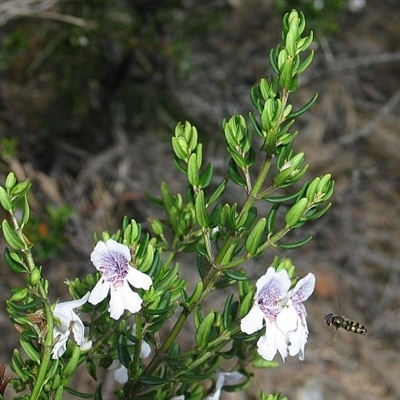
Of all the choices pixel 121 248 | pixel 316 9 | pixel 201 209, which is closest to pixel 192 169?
pixel 201 209

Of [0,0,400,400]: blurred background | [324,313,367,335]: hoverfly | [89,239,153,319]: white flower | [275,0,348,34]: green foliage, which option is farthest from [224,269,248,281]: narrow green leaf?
[275,0,348,34]: green foliage

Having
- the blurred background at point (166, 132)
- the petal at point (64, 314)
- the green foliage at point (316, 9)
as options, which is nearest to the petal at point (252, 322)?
the petal at point (64, 314)

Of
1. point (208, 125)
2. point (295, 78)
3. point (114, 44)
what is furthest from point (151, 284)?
point (208, 125)

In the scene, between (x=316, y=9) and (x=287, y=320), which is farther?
(x=316, y=9)

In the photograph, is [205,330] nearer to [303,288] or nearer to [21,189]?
[303,288]

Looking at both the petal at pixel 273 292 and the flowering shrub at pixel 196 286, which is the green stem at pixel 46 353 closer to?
the flowering shrub at pixel 196 286

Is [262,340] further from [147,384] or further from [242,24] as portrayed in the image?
[242,24]
